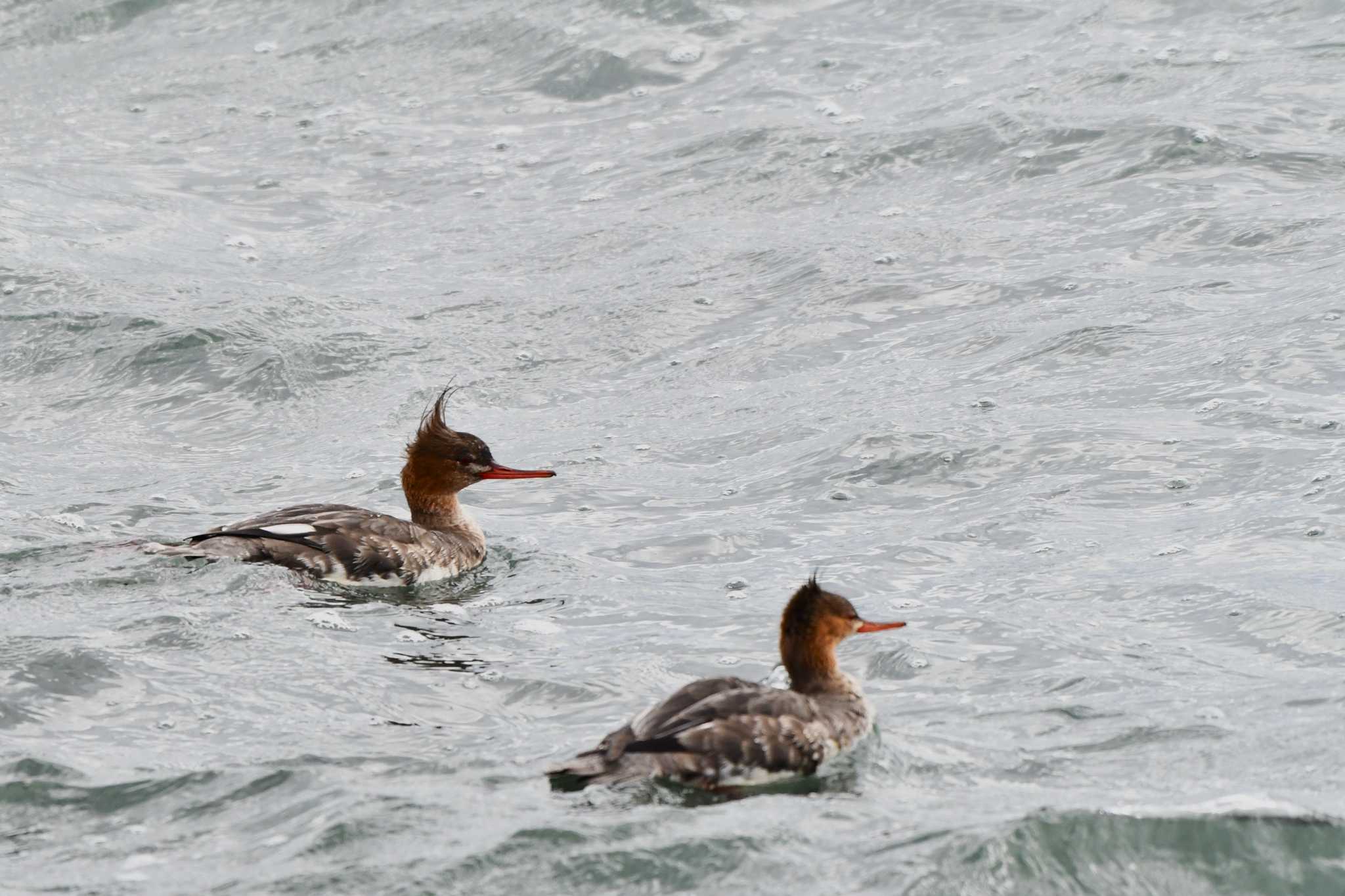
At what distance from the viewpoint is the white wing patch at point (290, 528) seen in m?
10.5

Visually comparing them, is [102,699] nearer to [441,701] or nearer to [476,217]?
[441,701]

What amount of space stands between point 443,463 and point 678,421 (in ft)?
6.78

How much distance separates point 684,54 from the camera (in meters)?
19.8

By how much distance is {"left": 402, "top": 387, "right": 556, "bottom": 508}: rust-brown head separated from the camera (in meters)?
11.5

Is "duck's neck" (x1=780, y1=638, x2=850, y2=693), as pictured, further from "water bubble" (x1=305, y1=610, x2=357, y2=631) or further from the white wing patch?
the white wing patch

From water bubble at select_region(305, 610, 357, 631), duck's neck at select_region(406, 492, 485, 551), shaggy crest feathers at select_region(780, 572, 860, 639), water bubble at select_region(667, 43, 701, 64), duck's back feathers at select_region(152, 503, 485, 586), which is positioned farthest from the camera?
water bubble at select_region(667, 43, 701, 64)

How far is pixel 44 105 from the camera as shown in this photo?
19766 millimetres

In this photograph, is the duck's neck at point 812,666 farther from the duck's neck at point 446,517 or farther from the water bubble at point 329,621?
the duck's neck at point 446,517

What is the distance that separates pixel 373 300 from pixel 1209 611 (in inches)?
308

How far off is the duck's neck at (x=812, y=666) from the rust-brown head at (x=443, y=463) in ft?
11.4

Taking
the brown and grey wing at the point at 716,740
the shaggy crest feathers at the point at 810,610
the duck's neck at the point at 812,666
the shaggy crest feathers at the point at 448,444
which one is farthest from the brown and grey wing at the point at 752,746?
the shaggy crest feathers at the point at 448,444

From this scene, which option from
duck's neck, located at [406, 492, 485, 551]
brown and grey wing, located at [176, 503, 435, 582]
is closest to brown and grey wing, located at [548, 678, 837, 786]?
brown and grey wing, located at [176, 503, 435, 582]

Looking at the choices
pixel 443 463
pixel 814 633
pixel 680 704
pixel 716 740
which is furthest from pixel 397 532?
pixel 716 740

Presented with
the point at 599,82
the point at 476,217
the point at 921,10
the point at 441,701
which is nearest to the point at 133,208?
the point at 476,217
